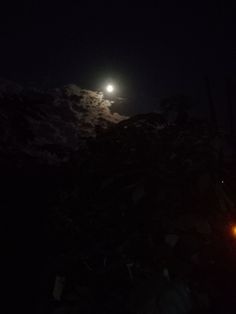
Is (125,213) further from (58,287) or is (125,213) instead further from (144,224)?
(58,287)

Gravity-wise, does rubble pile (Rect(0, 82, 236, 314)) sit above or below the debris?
above

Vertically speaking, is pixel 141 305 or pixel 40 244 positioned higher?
pixel 40 244

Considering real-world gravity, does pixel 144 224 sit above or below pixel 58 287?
above

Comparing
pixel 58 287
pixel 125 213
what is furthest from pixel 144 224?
pixel 58 287

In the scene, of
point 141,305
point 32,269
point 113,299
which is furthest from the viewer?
point 32,269

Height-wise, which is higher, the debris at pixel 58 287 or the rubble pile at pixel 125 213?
the rubble pile at pixel 125 213

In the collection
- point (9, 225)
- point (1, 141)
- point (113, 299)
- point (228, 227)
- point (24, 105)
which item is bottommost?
point (113, 299)

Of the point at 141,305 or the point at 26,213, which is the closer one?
the point at 141,305

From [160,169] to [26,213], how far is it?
0.94m

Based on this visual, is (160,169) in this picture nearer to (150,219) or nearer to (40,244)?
(150,219)

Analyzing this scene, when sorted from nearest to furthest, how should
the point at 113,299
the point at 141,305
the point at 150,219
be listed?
1. the point at 141,305
2. the point at 113,299
3. the point at 150,219

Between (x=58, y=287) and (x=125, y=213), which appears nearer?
(x=58, y=287)

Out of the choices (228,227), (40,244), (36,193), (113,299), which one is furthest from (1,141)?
(228,227)

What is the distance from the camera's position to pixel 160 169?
2.47 m
